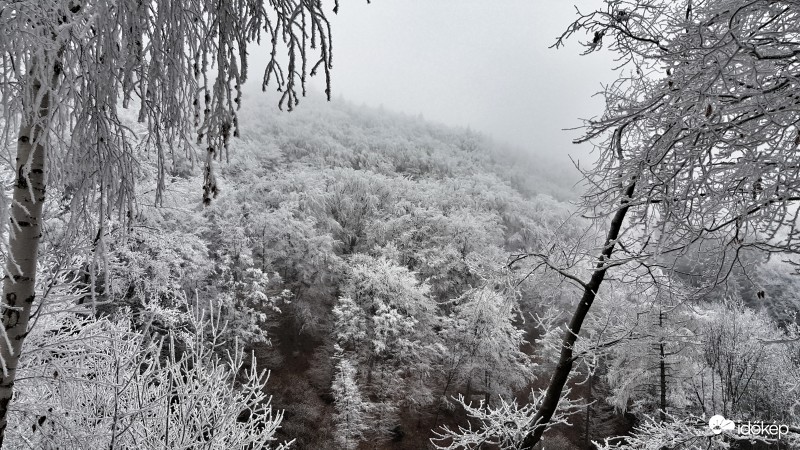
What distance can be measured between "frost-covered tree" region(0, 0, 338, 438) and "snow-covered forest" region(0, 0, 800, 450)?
0.01 m

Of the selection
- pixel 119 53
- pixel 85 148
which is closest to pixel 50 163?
pixel 85 148

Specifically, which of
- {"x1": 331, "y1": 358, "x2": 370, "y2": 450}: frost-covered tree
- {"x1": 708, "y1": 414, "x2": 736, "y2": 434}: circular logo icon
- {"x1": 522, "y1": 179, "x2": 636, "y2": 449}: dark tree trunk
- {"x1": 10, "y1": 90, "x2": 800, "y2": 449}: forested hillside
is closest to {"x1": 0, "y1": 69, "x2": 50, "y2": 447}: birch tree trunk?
{"x1": 522, "y1": 179, "x2": 636, "y2": 449}: dark tree trunk

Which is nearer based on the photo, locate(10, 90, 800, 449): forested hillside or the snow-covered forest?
the snow-covered forest

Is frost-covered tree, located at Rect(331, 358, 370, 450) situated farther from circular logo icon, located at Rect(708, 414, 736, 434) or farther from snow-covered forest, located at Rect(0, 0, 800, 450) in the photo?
circular logo icon, located at Rect(708, 414, 736, 434)

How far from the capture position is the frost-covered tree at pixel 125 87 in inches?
53.4

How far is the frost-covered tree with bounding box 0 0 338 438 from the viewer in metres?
1.36

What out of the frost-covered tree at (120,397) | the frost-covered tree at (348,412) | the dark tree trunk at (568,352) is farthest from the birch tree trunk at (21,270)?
the frost-covered tree at (348,412)

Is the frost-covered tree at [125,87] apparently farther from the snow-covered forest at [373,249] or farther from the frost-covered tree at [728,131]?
the frost-covered tree at [728,131]

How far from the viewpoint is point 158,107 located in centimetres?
171

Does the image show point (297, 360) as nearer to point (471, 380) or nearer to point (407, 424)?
point (407, 424)

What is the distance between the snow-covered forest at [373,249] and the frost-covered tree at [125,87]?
0.01 metres

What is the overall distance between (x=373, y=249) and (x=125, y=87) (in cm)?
2147

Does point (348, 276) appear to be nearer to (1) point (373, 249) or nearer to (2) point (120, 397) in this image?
(1) point (373, 249)

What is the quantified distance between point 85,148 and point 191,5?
2.28 feet
